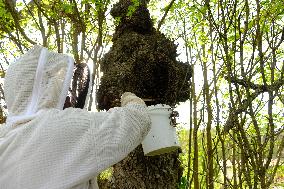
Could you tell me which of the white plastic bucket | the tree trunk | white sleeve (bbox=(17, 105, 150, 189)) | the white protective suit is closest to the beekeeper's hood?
the white protective suit

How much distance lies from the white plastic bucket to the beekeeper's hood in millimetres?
684

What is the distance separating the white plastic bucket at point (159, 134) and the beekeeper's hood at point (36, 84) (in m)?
0.68

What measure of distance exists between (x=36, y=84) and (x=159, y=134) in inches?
33.7

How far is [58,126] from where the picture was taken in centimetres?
137

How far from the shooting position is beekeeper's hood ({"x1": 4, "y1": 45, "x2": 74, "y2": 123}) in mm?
1543

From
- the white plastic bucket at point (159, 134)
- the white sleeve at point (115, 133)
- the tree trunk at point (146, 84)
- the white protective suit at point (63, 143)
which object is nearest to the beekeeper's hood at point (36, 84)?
the white protective suit at point (63, 143)

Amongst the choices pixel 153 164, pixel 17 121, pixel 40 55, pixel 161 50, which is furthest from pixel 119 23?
pixel 17 121

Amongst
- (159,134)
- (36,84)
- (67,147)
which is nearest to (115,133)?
(67,147)

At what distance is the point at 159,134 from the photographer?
210cm

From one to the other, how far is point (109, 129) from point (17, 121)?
435 millimetres

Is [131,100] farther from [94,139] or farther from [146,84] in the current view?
[146,84]

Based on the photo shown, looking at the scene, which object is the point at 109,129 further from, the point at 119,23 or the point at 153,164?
the point at 119,23

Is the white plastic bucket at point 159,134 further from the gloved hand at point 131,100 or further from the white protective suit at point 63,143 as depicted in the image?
the white protective suit at point 63,143

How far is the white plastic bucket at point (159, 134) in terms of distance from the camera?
2098 millimetres
